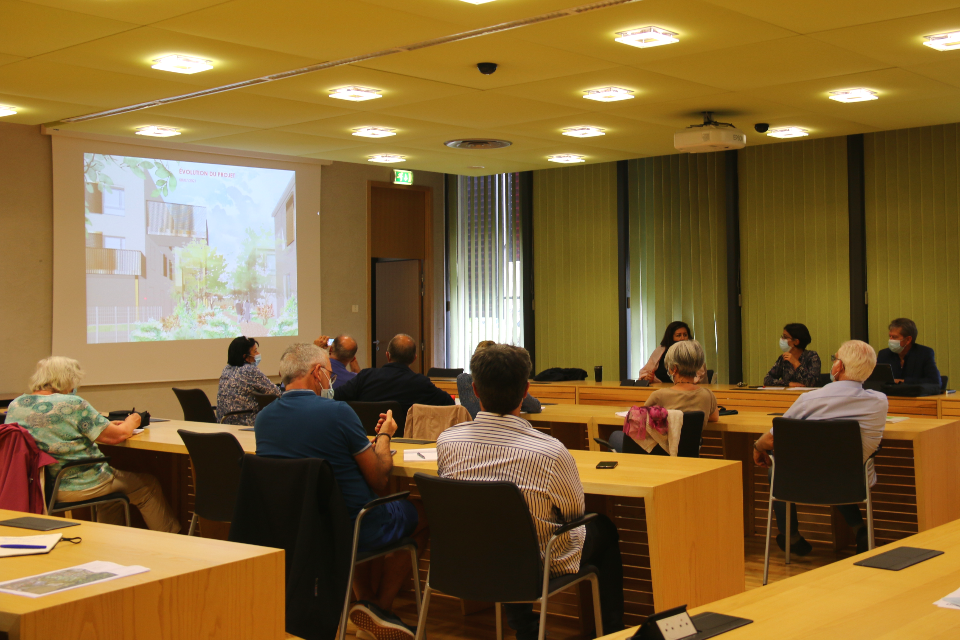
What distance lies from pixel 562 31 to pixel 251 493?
2975mm

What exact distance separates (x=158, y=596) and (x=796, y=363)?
5877 millimetres

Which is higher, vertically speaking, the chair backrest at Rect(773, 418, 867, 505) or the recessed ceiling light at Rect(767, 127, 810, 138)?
the recessed ceiling light at Rect(767, 127, 810, 138)

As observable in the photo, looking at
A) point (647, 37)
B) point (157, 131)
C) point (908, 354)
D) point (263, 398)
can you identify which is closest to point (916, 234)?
point (908, 354)

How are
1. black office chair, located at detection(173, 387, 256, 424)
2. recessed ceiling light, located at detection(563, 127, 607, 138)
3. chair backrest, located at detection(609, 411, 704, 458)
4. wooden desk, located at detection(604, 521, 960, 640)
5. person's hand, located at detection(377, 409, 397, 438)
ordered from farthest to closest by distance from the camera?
recessed ceiling light, located at detection(563, 127, 607, 138)
black office chair, located at detection(173, 387, 256, 424)
chair backrest, located at detection(609, 411, 704, 458)
person's hand, located at detection(377, 409, 397, 438)
wooden desk, located at detection(604, 521, 960, 640)

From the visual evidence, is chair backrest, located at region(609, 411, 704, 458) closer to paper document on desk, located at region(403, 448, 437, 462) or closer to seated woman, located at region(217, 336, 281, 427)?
paper document on desk, located at region(403, 448, 437, 462)

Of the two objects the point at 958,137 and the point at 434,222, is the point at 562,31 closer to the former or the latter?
the point at 958,137

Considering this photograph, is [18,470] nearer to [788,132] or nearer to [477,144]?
[477,144]

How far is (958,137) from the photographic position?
831 centimetres

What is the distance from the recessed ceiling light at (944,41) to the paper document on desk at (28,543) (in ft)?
16.3

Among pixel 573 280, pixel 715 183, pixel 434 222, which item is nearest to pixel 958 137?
pixel 715 183

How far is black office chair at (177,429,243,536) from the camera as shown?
3928mm

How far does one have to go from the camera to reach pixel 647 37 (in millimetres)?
5082

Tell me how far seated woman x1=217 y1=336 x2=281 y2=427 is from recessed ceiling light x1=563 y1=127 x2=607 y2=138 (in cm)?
321

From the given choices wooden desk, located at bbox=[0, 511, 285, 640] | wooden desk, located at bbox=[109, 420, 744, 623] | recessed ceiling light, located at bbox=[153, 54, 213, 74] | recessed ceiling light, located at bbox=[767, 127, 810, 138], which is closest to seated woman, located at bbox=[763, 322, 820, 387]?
recessed ceiling light, located at bbox=[767, 127, 810, 138]
